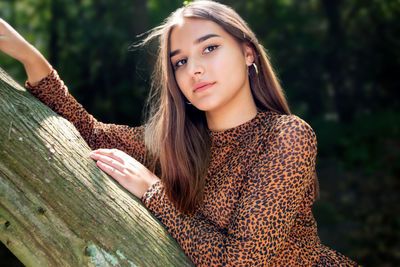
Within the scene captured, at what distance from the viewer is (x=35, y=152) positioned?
174cm

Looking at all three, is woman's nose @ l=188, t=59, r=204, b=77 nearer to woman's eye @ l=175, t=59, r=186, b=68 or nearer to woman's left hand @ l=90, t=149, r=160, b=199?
woman's eye @ l=175, t=59, r=186, b=68

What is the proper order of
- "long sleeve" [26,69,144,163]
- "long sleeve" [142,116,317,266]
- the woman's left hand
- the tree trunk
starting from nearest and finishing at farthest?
1. the tree trunk
2. "long sleeve" [142,116,317,266]
3. the woman's left hand
4. "long sleeve" [26,69,144,163]

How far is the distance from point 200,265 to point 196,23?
4.23ft

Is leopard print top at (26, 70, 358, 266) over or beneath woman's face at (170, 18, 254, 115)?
beneath

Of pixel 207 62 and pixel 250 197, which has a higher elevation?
pixel 207 62

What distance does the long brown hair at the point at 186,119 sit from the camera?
222 centimetres

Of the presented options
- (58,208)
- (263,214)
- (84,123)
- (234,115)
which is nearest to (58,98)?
(84,123)

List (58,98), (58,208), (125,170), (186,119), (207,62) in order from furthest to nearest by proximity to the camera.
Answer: (186,119) → (58,98) → (207,62) → (125,170) → (58,208)

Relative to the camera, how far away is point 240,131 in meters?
2.37

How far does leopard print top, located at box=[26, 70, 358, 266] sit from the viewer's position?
1860 mm

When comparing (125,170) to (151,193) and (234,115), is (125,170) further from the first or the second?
(234,115)

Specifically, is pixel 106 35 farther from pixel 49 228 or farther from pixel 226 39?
pixel 49 228

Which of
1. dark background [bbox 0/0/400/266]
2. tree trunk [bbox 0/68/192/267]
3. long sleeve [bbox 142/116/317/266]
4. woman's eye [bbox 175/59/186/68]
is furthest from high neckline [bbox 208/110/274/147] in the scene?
dark background [bbox 0/0/400/266]

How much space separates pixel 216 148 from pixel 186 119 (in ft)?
0.87
